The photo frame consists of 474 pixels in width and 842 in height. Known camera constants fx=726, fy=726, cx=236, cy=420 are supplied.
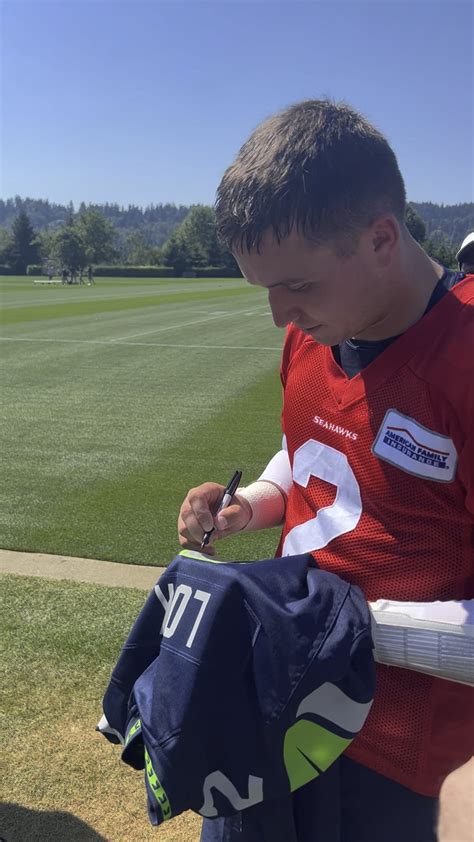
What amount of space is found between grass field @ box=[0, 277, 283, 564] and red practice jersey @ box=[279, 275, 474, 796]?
3.74m

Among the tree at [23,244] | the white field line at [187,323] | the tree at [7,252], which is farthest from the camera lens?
the tree at [7,252]

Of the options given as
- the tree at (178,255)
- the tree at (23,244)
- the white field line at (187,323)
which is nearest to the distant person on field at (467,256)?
the white field line at (187,323)

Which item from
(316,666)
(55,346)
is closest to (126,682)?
(316,666)

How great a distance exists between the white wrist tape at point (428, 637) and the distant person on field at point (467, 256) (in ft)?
2.75

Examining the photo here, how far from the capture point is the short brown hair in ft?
4.42

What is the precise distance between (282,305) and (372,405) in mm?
284

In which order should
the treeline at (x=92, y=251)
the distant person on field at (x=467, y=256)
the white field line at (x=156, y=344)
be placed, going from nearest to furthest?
the distant person on field at (x=467, y=256)
the white field line at (x=156, y=344)
the treeline at (x=92, y=251)

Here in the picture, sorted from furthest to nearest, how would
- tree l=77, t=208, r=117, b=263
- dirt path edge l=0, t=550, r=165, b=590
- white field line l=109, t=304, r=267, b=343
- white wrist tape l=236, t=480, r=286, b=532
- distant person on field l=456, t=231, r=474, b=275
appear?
tree l=77, t=208, r=117, b=263 < white field line l=109, t=304, r=267, b=343 < dirt path edge l=0, t=550, r=165, b=590 < white wrist tape l=236, t=480, r=286, b=532 < distant person on field l=456, t=231, r=474, b=275

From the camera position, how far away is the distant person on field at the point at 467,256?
5.83 ft

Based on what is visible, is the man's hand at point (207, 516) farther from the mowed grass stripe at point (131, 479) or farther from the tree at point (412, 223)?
the mowed grass stripe at point (131, 479)

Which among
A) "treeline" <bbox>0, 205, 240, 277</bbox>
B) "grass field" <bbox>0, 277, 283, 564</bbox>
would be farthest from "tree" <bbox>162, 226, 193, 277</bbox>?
"grass field" <bbox>0, 277, 283, 564</bbox>

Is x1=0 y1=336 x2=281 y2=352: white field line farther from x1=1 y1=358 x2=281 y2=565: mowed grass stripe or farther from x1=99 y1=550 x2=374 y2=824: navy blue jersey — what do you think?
x1=99 y1=550 x2=374 y2=824: navy blue jersey

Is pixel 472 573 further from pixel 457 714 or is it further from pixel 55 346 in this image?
pixel 55 346

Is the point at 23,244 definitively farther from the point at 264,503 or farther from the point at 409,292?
the point at 409,292
